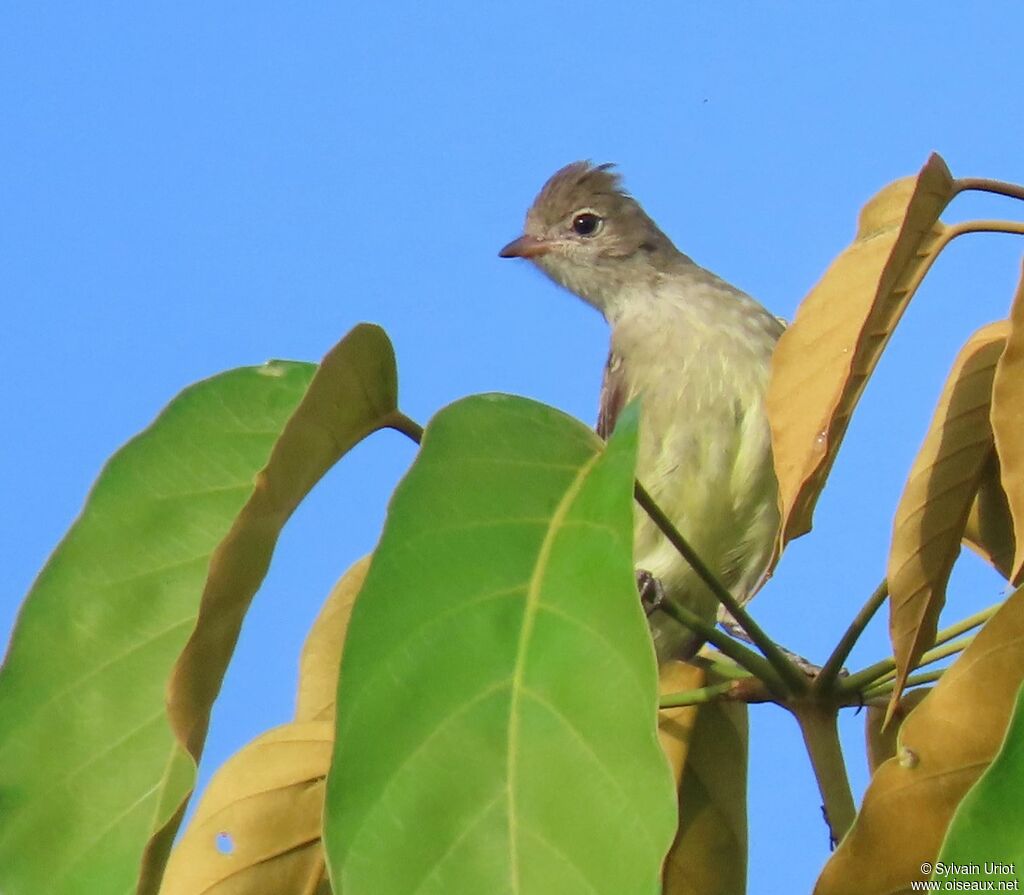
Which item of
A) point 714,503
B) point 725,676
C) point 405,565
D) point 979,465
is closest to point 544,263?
point 714,503

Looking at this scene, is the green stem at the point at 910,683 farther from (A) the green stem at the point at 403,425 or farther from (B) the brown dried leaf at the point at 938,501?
(A) the green stem at the point at 403,425

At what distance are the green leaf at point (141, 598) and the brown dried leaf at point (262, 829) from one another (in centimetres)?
32

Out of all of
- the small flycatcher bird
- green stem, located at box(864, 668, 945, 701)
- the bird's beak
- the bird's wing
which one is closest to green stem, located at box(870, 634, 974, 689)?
green stem, located at box(864, 668, 945, 701)

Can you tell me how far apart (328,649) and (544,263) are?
3412 millimetres

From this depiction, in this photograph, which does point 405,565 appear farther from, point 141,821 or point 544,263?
point 544,263

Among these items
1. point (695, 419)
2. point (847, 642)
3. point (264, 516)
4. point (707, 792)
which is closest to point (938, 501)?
point (847, 642)

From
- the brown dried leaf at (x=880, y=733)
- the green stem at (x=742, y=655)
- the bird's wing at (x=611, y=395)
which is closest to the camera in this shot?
the green stem at (x=742, y=655)

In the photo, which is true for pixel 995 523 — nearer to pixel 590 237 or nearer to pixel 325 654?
pixel 325 654

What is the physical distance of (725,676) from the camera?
8.32ft

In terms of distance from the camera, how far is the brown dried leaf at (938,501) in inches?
78.0

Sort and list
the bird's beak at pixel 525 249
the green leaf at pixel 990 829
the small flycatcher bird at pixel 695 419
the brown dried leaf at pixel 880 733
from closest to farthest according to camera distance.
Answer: the green leaf at pixel 990 829, the brown dried leaf at pixel 880 733, the small flycatcher bird at pixel 695 419, the bird's beak at pixel 525 249

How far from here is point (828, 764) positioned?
2.14 metres

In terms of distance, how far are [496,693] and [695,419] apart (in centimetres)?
270

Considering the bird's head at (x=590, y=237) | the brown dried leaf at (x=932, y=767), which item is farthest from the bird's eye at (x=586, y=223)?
the brown dried leaf at (x=932, y=767)
